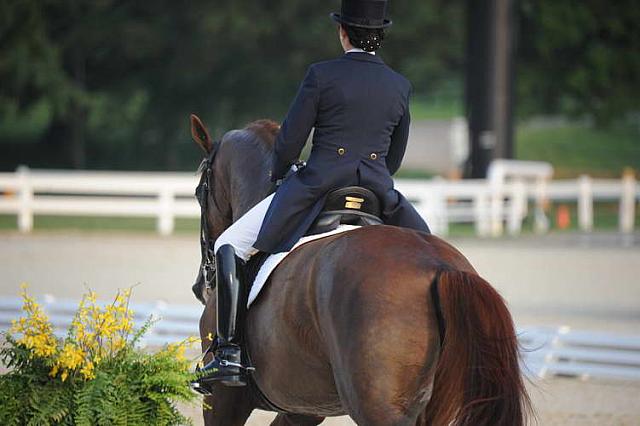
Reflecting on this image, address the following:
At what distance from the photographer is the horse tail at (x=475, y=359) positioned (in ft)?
15.9

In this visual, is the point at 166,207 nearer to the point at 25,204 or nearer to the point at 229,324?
the point at 25,204

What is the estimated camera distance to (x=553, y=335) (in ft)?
36.3

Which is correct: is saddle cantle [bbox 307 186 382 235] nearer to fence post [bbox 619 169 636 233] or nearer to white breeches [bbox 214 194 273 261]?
white breeches [bbox 214 194 273 261]

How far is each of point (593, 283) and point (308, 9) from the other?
2315 cm

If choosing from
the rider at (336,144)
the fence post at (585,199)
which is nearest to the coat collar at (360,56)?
the rider at (336,144)

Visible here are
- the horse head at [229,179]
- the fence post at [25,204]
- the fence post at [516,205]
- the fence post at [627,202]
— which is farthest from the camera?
the fence post at [627,202]

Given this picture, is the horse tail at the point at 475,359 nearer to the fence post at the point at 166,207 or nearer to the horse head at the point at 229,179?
the horse head at the point at 229,179

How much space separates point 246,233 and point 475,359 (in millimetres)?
1649

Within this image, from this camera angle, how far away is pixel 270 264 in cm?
585

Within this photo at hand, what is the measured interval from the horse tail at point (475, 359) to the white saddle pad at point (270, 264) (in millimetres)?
910

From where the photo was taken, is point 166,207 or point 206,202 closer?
point 206,202

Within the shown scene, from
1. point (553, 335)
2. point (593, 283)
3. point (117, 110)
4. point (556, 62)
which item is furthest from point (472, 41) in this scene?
point (553, 335)

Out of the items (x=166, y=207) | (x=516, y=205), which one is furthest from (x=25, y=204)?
(x=516, y=205)

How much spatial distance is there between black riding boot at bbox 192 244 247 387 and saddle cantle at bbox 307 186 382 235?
1.50ft
